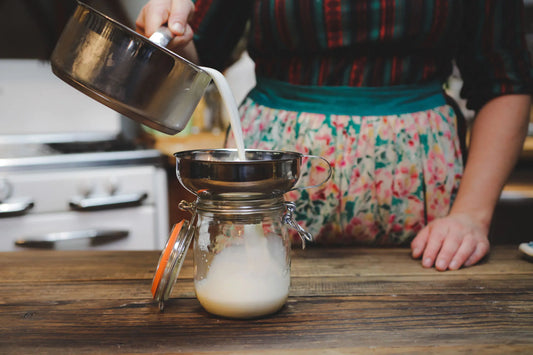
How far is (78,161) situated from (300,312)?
4.36ft

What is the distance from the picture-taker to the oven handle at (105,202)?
1.71 m

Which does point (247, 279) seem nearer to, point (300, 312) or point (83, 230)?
point (300, 312)

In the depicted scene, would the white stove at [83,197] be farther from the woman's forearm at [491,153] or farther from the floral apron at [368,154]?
the woman's forearm at [491,153]

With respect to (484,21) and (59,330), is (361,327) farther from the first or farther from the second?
(484,21)

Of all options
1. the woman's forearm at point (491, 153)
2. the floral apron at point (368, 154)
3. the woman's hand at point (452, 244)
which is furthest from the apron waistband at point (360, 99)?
the woman's hand at point (452, 244)

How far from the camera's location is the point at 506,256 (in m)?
0.86

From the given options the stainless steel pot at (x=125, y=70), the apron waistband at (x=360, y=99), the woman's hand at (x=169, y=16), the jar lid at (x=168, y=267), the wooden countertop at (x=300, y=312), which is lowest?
the wooden countertop at (x=300, y=312)

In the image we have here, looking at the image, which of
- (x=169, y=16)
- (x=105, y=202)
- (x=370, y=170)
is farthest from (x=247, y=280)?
(x=105, y=202)

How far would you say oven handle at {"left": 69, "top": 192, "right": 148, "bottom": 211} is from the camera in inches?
67.1

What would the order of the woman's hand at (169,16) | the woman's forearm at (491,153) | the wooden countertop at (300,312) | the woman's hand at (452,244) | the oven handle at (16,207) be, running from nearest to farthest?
the wooden countertop at (300,312)
the woman's hand at (169,16)
the woman's hand at (452,244)
the woman's forearm at (491,153)
the oven handle at (16,207)

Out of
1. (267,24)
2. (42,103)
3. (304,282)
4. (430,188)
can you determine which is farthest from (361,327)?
(42,103)

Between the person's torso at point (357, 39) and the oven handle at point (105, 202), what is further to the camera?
the oven handle at point (105, 202)

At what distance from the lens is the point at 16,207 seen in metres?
1.64

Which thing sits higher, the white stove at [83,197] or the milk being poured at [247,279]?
the milk being poured at [247,279]
